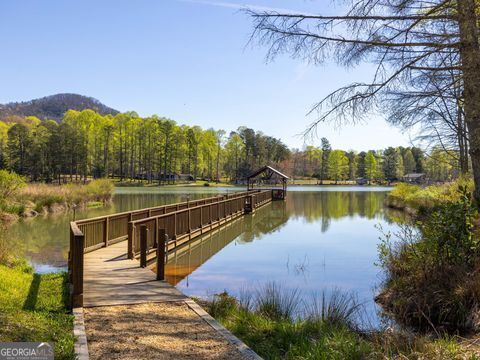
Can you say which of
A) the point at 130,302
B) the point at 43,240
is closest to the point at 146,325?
the point at 130,302

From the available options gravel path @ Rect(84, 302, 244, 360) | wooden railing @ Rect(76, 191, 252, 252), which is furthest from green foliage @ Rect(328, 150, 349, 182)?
gravel path @ Rect(84, 302, 244, 360)

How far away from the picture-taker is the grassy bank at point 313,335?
3.81 m

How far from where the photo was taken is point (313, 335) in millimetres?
5070

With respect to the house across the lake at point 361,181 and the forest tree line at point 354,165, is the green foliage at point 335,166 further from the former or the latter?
the house across the lake at point 361,181

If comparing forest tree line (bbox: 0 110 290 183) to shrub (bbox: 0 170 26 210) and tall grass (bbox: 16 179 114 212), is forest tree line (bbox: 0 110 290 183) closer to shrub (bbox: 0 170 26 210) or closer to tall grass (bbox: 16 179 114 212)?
tall grass (bbox: 16 179 114 212)

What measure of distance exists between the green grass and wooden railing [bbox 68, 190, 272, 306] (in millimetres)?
350

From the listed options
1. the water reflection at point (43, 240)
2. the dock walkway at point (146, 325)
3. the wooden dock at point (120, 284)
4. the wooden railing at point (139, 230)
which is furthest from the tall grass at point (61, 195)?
the dock walkway at point (146, 325)

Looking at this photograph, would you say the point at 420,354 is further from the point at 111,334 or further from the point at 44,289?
the point at 44,289

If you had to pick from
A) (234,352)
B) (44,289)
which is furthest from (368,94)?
(44,289)

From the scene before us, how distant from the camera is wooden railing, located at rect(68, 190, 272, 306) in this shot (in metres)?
5.96

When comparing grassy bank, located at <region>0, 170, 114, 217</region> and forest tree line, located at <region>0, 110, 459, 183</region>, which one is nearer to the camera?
grassy bank, located at <region>0, 170, 114, 217</region>

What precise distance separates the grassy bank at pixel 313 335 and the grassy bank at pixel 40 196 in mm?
14456

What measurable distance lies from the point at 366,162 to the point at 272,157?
80.4 feet

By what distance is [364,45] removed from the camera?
552 centimetres
